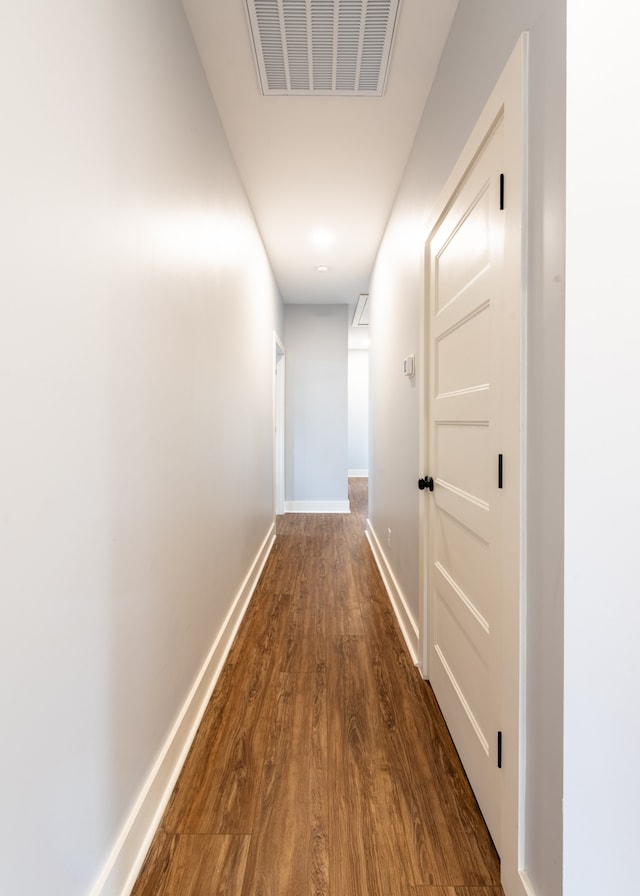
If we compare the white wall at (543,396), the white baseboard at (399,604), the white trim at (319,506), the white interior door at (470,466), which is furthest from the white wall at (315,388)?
the white wall at (543,396)

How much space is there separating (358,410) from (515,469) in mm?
8674

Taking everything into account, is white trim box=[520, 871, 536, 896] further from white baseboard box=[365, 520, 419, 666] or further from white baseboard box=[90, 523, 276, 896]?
white baseboard box=[365, 520, 419, 666]

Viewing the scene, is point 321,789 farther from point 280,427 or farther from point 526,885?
point 280,427

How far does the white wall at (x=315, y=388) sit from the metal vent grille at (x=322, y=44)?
3600 mm

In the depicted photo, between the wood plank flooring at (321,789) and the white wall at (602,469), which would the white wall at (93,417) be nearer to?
the wood plank flooring at (321,789)

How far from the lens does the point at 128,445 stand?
3.79ft

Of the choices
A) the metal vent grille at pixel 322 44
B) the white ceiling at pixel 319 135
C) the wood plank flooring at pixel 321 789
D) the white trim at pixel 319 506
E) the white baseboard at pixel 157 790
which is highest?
the white ceiling at pixel 319 135

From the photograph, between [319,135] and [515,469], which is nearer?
[515,469]

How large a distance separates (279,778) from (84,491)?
1.15 meters

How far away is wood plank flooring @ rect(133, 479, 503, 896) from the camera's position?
1.14 metres

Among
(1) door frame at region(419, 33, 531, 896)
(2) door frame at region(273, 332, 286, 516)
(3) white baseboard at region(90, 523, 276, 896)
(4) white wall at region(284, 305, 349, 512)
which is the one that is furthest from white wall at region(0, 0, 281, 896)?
(4) white wall at region(284, 305, 349, 512)

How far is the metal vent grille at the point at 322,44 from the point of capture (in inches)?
61.7

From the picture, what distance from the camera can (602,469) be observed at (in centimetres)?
86

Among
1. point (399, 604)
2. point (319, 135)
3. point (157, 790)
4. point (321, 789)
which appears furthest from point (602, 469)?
point (319, 135)
